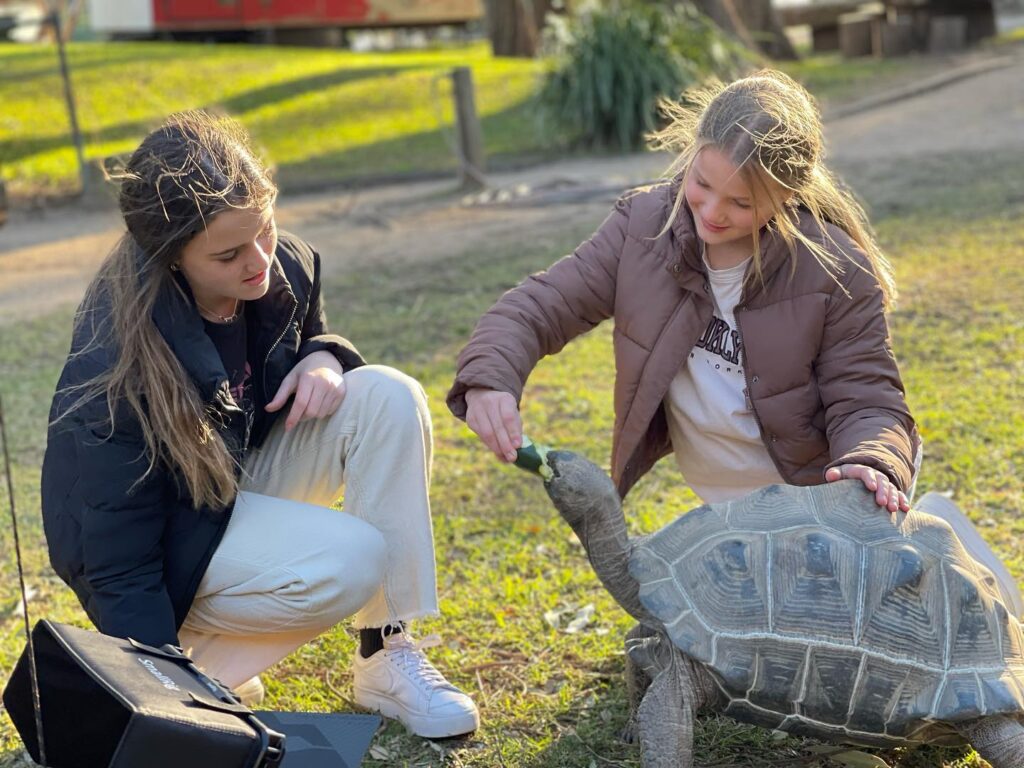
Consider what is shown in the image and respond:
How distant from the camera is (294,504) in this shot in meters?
2.59

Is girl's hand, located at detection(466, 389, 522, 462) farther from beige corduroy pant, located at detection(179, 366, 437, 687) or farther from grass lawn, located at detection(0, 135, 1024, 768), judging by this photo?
grass lawn, located at detection(0, 135, 1024, 768)

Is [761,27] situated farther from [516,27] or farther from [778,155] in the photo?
[778,155]

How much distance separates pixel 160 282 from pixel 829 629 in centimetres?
144

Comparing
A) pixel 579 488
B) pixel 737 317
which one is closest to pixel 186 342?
pixel 579 488

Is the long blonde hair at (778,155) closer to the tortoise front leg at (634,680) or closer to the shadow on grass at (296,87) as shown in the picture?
the tortoise front leg at (634,680)

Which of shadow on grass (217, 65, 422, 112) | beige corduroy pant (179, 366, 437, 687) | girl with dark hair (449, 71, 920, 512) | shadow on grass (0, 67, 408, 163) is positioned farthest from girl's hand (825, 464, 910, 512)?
shadow on grass (217, 65, 422, 112)

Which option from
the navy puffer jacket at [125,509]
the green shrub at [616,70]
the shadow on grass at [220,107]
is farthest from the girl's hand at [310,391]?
the green shrub at [616,70]

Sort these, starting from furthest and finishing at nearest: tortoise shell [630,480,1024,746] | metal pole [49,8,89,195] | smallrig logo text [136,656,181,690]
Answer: metal pole [49,8,89,195], tortoise shell [630,480,1024,746], smallrig logo text [136,656,181,690]

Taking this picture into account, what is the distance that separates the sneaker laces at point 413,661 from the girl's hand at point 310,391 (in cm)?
55

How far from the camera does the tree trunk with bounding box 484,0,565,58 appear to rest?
56.1ft

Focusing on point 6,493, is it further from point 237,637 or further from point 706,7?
point 706,7

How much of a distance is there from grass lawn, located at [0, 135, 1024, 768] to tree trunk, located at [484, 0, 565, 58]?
10.5 metres

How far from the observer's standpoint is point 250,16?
770 inches

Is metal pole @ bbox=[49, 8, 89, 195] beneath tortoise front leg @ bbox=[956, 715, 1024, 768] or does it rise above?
above
